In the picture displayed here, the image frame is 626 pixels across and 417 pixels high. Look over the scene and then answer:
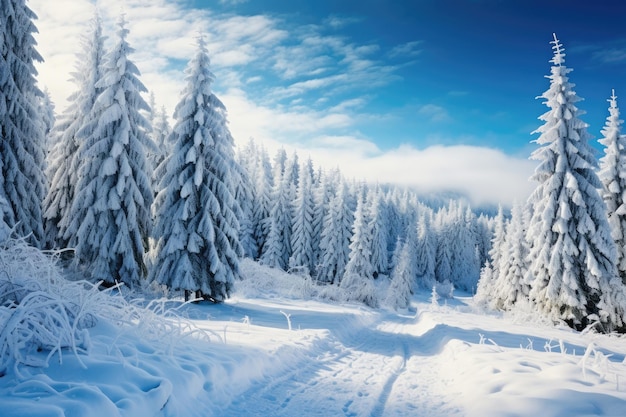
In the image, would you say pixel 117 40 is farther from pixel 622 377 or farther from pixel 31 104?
pixel 622 377

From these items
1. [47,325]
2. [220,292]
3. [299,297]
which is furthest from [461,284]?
[47,325]

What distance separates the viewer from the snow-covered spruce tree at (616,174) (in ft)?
75.7

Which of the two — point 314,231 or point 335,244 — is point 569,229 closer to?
point 335,244

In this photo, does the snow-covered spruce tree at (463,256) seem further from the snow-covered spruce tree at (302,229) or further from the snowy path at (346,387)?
the snowy path at (346,387)

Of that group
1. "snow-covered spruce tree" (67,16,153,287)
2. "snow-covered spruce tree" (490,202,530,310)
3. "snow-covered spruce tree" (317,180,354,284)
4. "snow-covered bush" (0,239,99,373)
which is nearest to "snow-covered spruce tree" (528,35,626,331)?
"snow-covered spruce tree" (490,202,530,310)

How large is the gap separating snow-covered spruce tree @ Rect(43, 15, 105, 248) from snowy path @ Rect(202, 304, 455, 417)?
17.1 m

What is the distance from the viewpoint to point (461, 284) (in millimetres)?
84812

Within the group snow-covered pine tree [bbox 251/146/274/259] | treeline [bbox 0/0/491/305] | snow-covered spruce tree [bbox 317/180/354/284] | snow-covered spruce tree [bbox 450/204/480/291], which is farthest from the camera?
snow-covered spruce tree [bbox 450/204/480/291]

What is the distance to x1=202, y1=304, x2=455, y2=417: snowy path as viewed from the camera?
5.12 meters

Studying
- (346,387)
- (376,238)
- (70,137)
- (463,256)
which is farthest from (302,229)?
(463,256)

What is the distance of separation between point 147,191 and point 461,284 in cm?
7879

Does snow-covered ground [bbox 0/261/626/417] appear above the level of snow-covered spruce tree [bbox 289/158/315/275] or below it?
below

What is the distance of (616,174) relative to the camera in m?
23.5

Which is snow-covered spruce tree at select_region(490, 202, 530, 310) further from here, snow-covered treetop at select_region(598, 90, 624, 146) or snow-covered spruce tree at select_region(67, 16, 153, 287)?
snow-covered spruce tree at select_region(67, 16, 153, 287)
